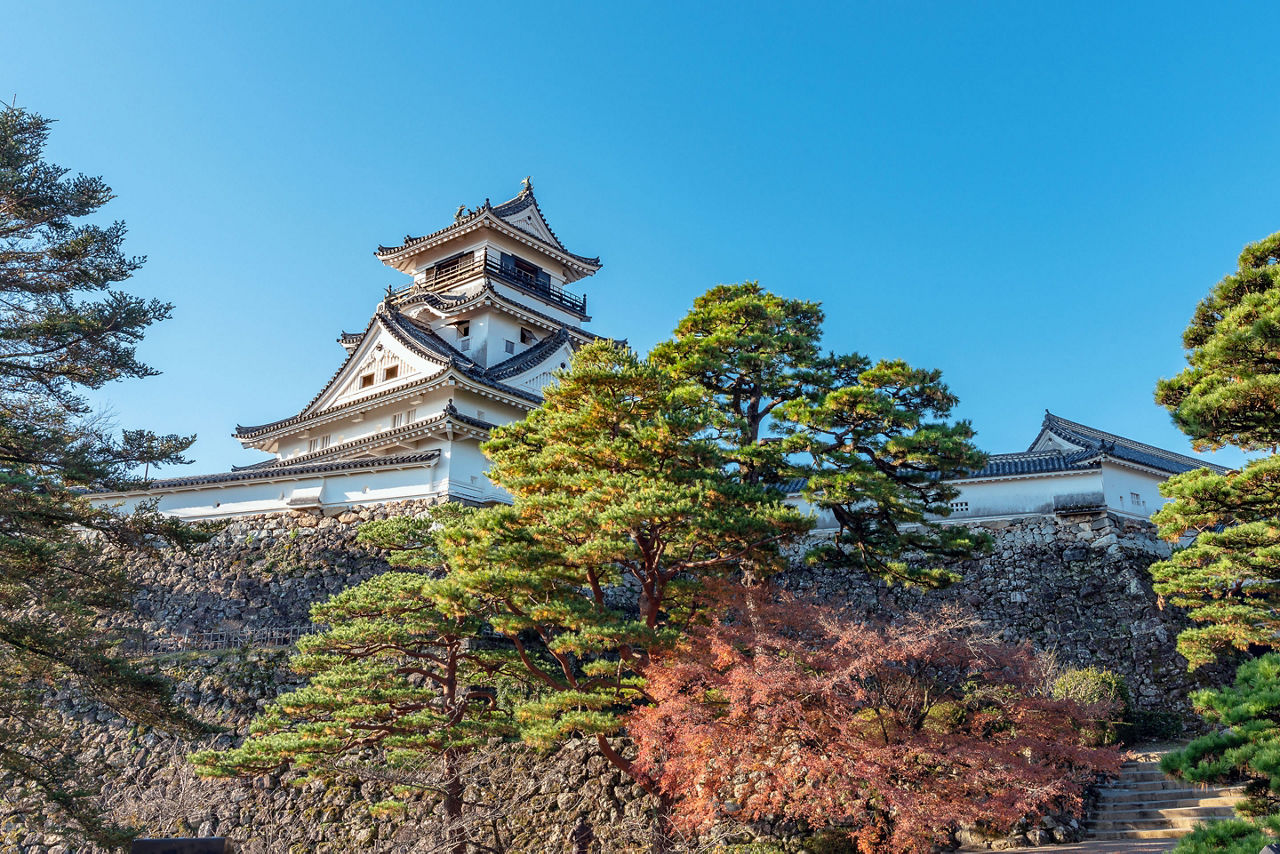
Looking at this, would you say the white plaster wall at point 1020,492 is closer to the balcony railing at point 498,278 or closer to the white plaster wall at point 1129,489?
the white plaster wall at point 1129,489

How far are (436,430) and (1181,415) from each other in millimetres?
12781

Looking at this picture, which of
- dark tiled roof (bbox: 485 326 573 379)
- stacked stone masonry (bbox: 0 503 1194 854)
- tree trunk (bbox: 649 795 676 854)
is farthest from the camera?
dark tiled roof (bbox: 485 326 573 379)

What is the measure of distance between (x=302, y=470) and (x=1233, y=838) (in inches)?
641

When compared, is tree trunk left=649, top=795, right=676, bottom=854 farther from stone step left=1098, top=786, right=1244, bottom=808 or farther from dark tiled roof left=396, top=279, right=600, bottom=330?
dark tiled roof left=396, top=279, right=600, bottom=330

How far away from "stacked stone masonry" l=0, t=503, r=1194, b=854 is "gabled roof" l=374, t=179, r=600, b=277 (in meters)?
10.5

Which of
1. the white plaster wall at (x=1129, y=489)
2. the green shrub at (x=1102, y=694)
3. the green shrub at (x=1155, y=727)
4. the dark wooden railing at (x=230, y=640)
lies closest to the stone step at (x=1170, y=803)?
the green shrub at (x=1102, y=694)

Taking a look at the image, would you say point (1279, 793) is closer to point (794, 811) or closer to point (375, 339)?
point (794, 811)

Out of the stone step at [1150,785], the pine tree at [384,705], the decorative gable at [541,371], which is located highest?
the decorative gable at [541,371]

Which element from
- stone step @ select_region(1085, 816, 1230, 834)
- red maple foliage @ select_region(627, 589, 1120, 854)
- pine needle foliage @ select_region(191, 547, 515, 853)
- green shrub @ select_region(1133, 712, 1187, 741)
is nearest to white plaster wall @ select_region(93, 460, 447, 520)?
pine needle foliage @ select_region(191, 547, 515, 853)

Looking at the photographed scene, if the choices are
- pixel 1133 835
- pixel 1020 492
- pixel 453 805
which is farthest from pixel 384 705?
pixel 1020 492

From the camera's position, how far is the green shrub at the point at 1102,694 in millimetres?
12258

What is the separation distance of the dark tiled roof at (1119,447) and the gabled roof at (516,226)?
45.7ft

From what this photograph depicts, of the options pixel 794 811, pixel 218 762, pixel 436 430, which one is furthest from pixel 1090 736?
pixel 436 430

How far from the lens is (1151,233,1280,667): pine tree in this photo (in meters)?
9.49
